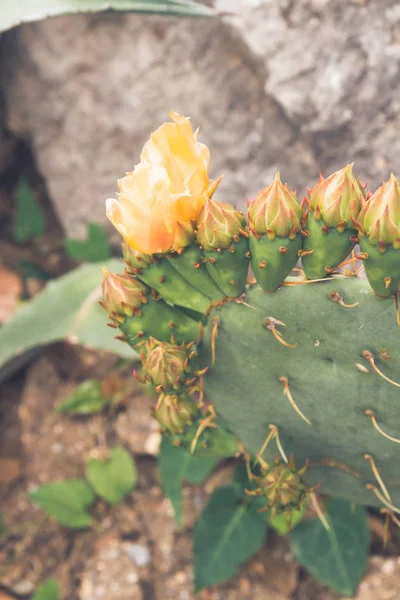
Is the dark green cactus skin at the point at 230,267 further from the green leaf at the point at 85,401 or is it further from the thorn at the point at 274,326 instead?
the green leaf at the point at 85,401

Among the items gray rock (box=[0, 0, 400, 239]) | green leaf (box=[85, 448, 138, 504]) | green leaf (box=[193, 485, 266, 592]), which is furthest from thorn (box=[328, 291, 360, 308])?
green leaf (box=[85, 448, 138, 504])

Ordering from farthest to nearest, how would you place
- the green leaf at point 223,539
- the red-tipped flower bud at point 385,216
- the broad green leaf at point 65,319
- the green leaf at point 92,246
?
1. the green leaf at point 92,246
2. the broad green leaf at point 65,319
3. the green leaf at point 223,539
4. the red-tipped flower bud at point 385,216

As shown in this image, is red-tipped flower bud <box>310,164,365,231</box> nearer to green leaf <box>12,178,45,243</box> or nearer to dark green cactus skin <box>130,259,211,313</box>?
dark green cactus skin <box>130,259,211,313</box>

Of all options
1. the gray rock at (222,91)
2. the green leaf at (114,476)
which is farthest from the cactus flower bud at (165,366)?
the green leaf at (114,476)

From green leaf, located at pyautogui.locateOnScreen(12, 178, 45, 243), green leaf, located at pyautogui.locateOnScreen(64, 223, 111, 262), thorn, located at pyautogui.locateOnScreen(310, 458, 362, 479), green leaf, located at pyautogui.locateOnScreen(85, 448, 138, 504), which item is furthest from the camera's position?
green leaf, located at pyautogui.locateOnScreen(12, 178, 45, 243)

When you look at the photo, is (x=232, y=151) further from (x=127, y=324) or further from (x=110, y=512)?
(x=110, y=512)

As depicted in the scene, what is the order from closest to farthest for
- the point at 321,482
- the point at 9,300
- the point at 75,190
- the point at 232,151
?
1. the point at 321,482
2. the point at 232,151
3. the point at 75,190
4. the point at 9,300

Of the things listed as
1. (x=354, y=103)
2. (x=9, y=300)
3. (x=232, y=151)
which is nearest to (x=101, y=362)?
(x=9, y=300)

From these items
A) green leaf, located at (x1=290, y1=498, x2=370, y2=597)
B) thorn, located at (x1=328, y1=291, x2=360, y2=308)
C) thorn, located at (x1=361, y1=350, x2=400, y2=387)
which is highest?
thorn, located at (x1=328, y1=291, x2=360, y2=308)
